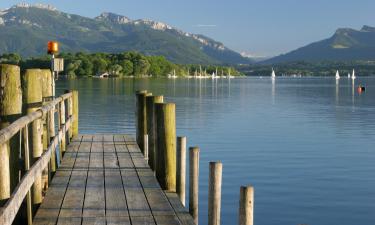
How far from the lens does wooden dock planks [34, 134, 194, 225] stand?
9.21m

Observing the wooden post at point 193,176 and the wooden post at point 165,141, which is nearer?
the wooden post at point 193,176

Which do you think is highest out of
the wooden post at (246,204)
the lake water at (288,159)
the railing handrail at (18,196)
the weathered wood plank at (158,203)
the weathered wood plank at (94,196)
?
the railing handrail at (18,196)

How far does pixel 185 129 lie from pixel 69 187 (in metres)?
31.1

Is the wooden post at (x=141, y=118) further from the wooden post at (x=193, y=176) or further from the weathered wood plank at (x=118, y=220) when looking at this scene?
the weathered wood plank at (x=118, y=220)

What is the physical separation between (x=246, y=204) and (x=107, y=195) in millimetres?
4302

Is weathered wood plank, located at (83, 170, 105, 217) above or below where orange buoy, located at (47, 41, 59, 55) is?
below

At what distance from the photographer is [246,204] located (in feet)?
23.9

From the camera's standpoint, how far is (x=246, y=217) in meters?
7.36

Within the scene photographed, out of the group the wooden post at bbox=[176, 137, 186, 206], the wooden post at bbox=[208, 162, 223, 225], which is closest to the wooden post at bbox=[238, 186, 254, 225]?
the wooden post at bbox=[208, 162, 223, 225]

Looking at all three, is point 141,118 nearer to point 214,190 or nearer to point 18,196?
point 214,190

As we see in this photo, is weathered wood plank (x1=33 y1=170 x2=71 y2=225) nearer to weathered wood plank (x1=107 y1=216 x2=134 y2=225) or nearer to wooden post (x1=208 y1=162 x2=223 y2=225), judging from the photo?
weathered wood plank (x1=107 y1=216 x2=134 y2=225)

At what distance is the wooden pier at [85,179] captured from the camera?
813 centimetres

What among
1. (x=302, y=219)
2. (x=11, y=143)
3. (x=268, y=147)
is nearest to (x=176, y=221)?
(x=11, y=143)

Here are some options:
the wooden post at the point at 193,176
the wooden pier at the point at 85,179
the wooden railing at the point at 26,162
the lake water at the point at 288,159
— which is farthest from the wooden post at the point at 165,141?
the lake water at the point at 288,159
